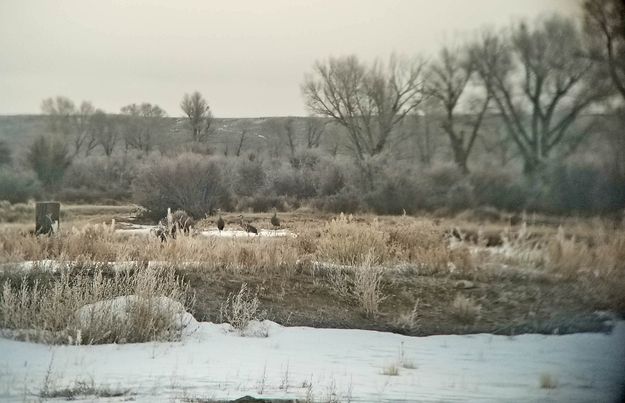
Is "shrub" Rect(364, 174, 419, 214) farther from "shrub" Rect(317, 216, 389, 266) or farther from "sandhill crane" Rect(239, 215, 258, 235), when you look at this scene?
"sandhill crane" Rect(239, 215, 258, 235)

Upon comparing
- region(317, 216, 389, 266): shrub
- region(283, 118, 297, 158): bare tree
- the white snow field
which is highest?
region(283, 118, 297, 158): bare tree

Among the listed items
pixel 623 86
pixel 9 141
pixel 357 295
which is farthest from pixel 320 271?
pixel 623 86

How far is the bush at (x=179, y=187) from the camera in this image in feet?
16.2

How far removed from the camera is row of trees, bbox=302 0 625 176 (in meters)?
5.01

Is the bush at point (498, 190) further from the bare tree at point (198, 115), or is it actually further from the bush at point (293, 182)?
the bare tree at point (198, 115)

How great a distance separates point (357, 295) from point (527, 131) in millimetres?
1659

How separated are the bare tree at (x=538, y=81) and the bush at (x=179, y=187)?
201cm

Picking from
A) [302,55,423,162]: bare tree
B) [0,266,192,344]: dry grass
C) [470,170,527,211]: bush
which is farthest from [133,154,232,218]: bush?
[470,170,527,211]: bush

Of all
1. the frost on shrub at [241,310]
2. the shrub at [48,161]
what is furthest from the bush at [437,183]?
the shrub at [48,161]

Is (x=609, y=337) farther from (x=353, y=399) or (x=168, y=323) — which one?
(x=168, y=323)

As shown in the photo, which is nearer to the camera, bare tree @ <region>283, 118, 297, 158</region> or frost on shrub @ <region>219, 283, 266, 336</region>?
frost on shrub @ <region>219, 283, 266, 336</region>

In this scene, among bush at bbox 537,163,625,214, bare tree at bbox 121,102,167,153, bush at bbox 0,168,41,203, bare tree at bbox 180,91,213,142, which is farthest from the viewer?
bush at bbox 537,163,625,214

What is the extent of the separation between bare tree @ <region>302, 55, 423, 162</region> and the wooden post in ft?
6.05

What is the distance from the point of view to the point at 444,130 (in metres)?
5.02
